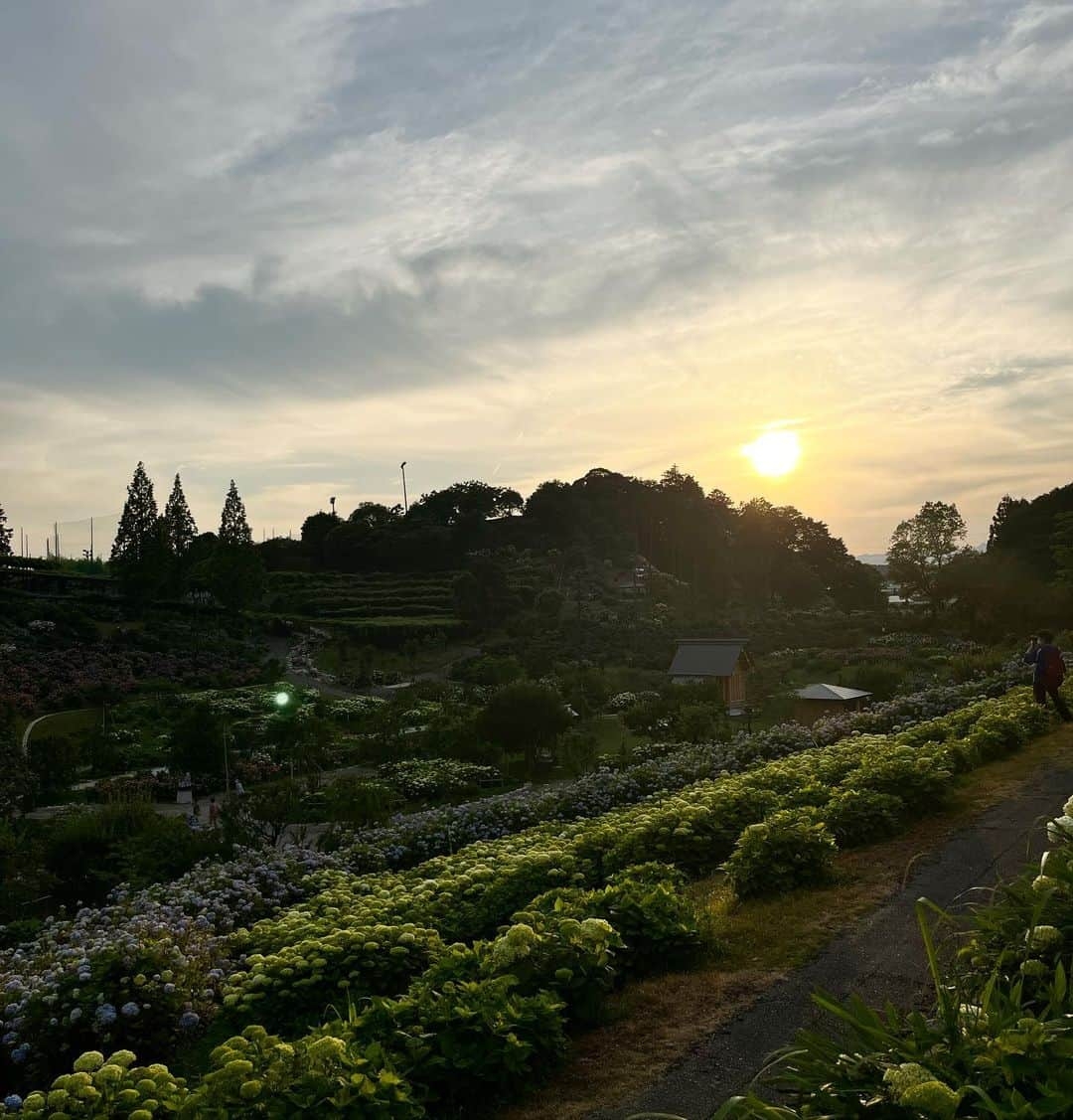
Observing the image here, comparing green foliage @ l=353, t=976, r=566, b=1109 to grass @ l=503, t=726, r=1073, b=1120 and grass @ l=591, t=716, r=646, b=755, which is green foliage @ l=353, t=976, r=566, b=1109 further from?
grass @ l=591, t=716, r=646, b=755

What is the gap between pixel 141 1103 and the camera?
3186 mm

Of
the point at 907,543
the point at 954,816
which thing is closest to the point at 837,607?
the point at 907,543

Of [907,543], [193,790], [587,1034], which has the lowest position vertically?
[193,790]

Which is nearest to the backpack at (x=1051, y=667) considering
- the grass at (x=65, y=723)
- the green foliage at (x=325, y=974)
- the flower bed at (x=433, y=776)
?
the green foliage at (x=325, y=974)

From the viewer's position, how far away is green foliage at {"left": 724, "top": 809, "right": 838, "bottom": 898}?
19.2 feet

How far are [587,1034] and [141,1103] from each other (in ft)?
5.91

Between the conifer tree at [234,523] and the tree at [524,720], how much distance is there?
116ft

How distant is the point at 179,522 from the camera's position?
175 ft

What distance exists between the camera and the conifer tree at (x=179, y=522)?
52969 mm

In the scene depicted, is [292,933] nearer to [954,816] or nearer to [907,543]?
[954,816]

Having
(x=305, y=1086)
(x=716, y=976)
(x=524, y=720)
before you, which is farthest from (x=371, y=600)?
(x=305, y=1086)

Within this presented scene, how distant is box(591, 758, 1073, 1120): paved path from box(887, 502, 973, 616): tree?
4709 centimetres

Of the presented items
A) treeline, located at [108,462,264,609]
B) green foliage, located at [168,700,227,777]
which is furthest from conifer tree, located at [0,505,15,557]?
green foliage, located at [168,700,227,777]

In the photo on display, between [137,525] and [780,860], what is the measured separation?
166 ft
